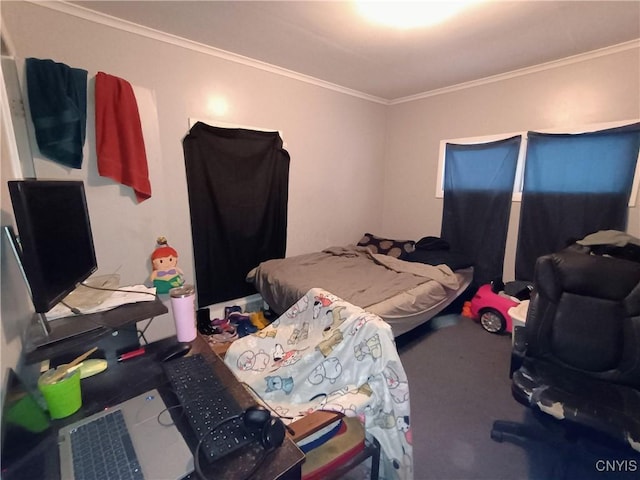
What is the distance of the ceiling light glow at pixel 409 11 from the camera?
1823 millimetres

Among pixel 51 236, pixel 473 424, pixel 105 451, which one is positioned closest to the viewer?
pixel 105 451

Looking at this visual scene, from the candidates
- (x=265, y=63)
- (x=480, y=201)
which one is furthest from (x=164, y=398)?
(x=480, y=201)

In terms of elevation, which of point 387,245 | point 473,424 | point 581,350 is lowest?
point 473,424

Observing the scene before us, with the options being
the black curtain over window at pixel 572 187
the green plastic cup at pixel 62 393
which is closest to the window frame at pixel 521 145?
the black curtain over window at pixel 572 187

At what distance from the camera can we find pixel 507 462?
5.07 ft

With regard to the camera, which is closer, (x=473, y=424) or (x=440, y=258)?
(x=473, y=424)

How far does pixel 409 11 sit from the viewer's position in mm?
1900

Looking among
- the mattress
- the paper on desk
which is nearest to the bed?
the mattress

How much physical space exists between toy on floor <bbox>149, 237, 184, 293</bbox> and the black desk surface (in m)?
1.18

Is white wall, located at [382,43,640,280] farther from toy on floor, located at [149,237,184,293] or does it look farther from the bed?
toy on floor, located at [149,237,184,293]

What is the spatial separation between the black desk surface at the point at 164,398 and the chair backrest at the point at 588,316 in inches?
58.5

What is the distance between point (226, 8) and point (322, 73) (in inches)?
52.6

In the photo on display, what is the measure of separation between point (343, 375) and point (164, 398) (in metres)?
0.61

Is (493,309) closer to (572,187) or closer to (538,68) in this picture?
(572,187)
